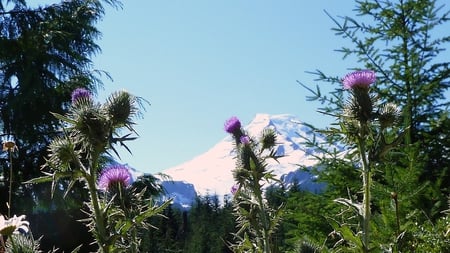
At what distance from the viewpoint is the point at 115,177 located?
10.7 feet

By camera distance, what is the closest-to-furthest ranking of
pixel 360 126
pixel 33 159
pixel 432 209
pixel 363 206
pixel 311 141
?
pixel 363 206 → pixel 360 126 → pixel 432 209 → pixel 311 141 → pixel 33 159

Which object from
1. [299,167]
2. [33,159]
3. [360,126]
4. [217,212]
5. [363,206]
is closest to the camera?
[363,206]

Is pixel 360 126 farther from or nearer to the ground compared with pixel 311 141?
nearer to the ground

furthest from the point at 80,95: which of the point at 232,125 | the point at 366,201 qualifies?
the point at 232,125

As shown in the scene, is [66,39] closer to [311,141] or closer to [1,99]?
[1,99]

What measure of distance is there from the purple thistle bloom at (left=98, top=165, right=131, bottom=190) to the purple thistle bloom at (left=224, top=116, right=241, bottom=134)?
1626mm

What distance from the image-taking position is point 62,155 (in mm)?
2818

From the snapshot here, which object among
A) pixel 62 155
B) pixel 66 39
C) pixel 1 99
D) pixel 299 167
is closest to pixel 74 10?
pixel 66 39

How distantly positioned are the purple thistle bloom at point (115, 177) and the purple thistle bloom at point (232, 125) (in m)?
1.63

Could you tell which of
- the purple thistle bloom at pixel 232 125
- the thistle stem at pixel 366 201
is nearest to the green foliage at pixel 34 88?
the purple thistle bloom at pixel 232 125

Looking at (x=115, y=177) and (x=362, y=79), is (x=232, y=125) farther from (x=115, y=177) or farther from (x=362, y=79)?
(x=362, y=79)

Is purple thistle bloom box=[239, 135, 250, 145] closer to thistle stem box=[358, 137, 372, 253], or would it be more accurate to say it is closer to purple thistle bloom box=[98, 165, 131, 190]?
purple thistle bloom box=[98, 165, 131, 190]

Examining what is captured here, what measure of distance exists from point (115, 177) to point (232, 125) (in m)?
1.71

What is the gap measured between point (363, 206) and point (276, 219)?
109 cm
